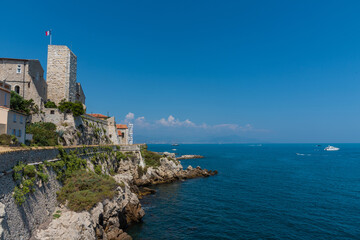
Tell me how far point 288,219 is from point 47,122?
4011 cm

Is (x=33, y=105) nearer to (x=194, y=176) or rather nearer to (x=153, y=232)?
(x=153, y=232)

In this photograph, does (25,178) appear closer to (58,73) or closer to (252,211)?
(252,211)

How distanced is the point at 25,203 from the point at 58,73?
4052 cm

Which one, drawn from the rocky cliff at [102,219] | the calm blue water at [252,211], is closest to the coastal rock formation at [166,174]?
the calm blue water at [252,211]

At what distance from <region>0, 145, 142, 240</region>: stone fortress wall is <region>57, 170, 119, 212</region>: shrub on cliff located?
1.01 m

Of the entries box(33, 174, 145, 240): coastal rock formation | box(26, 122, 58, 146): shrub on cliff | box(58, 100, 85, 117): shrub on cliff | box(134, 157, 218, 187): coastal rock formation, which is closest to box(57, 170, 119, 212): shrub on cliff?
box(33, 174, 145, 240): coastal rock formation

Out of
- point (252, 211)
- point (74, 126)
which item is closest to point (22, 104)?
point (74, 126)

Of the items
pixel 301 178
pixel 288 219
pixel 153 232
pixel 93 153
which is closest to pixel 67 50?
pixel 93 153

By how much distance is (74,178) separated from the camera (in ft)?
79.3

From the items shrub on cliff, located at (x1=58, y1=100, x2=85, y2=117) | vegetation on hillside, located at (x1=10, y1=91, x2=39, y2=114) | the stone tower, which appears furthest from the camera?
the stone tower

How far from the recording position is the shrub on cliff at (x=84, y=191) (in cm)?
2058

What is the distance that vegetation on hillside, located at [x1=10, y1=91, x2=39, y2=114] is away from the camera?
34.3 metres

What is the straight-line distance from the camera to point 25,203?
16.1m

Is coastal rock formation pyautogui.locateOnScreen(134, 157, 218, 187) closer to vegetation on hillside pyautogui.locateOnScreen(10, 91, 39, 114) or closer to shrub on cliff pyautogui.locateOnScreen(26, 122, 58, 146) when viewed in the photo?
shrub on cliff pyautogui.locateOnScreen(26, 122, 58, 146)
